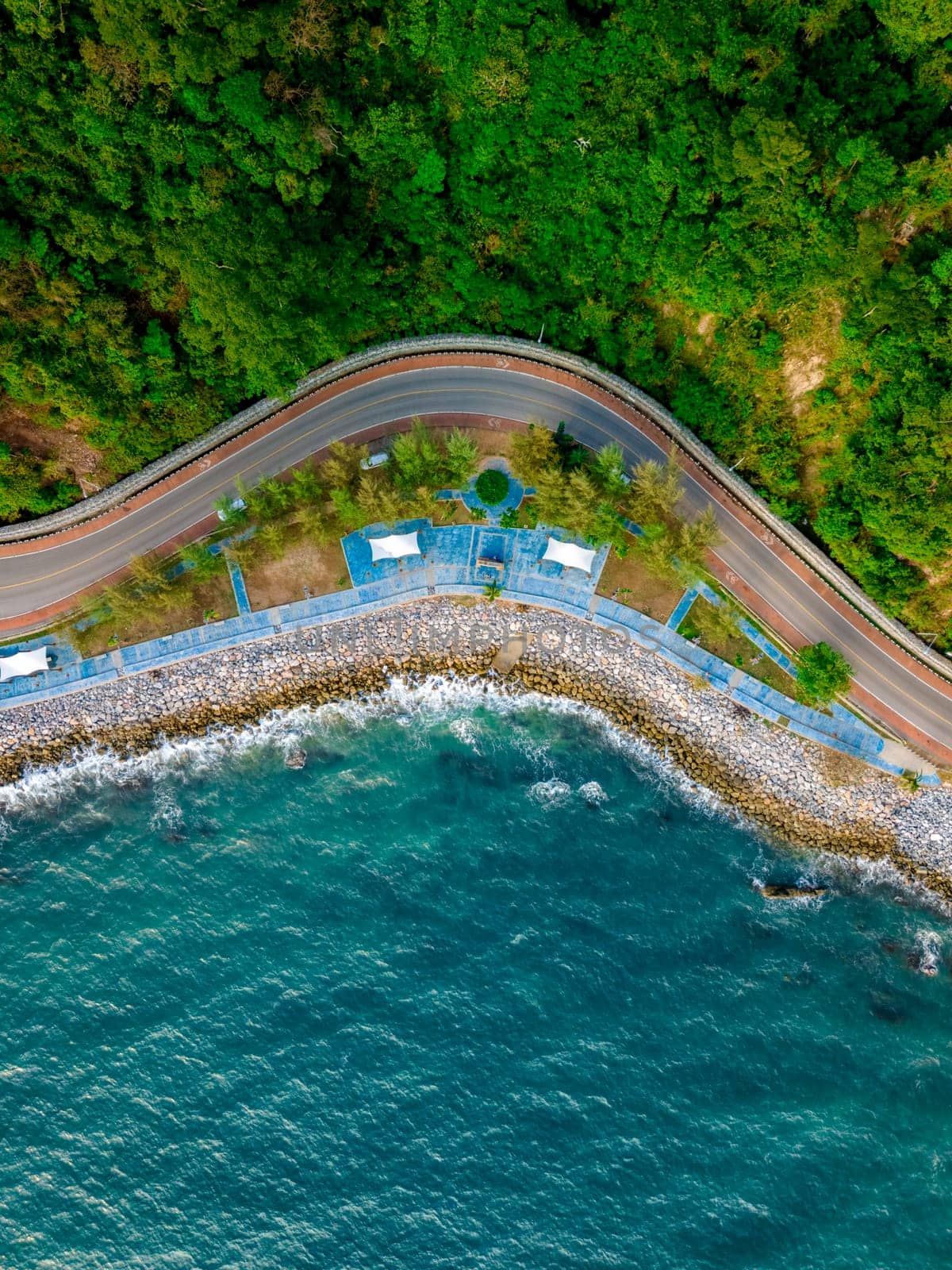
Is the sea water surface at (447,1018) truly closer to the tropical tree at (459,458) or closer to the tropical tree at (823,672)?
the tropical tree at (823,672)

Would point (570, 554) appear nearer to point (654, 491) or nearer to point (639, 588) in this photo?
point (639, 588)

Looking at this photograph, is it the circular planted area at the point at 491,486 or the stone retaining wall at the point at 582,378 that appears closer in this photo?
the circular planted area at the point at 491,486

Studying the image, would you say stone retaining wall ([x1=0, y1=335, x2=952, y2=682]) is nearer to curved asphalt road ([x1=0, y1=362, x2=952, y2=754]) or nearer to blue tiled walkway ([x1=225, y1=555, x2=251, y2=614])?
curved asphalt road ([x1=0, y1=362, x2=952, y2=754])

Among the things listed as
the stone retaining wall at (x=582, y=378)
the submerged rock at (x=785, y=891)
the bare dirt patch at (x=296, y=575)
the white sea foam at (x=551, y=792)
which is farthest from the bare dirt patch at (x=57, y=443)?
the submerged rock at (x=785, y=891)

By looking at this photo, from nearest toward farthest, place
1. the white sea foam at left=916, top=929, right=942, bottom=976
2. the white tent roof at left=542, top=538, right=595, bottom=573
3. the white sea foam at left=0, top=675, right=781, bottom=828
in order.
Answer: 1. the white tent roof at left=542, top=538, right=595, bottom=573
2. the white sea foam at left=916, top=929, right=942, bottom=976
3. the white sea foam at left=0, top=675, right=781, bottom=828

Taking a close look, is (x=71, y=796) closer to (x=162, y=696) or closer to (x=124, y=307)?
(x=162, y=696)

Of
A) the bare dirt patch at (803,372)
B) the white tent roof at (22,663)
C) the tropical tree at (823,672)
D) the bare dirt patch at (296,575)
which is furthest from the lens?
the bare dirt patch at (296,575)

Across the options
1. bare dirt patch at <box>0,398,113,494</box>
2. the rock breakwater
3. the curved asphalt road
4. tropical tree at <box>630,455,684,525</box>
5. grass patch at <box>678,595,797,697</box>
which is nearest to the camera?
tropical tree at <box>630,455,684,525</box>

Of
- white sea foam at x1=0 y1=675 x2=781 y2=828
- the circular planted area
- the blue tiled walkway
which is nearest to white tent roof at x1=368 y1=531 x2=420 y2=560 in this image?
the circular planted area
